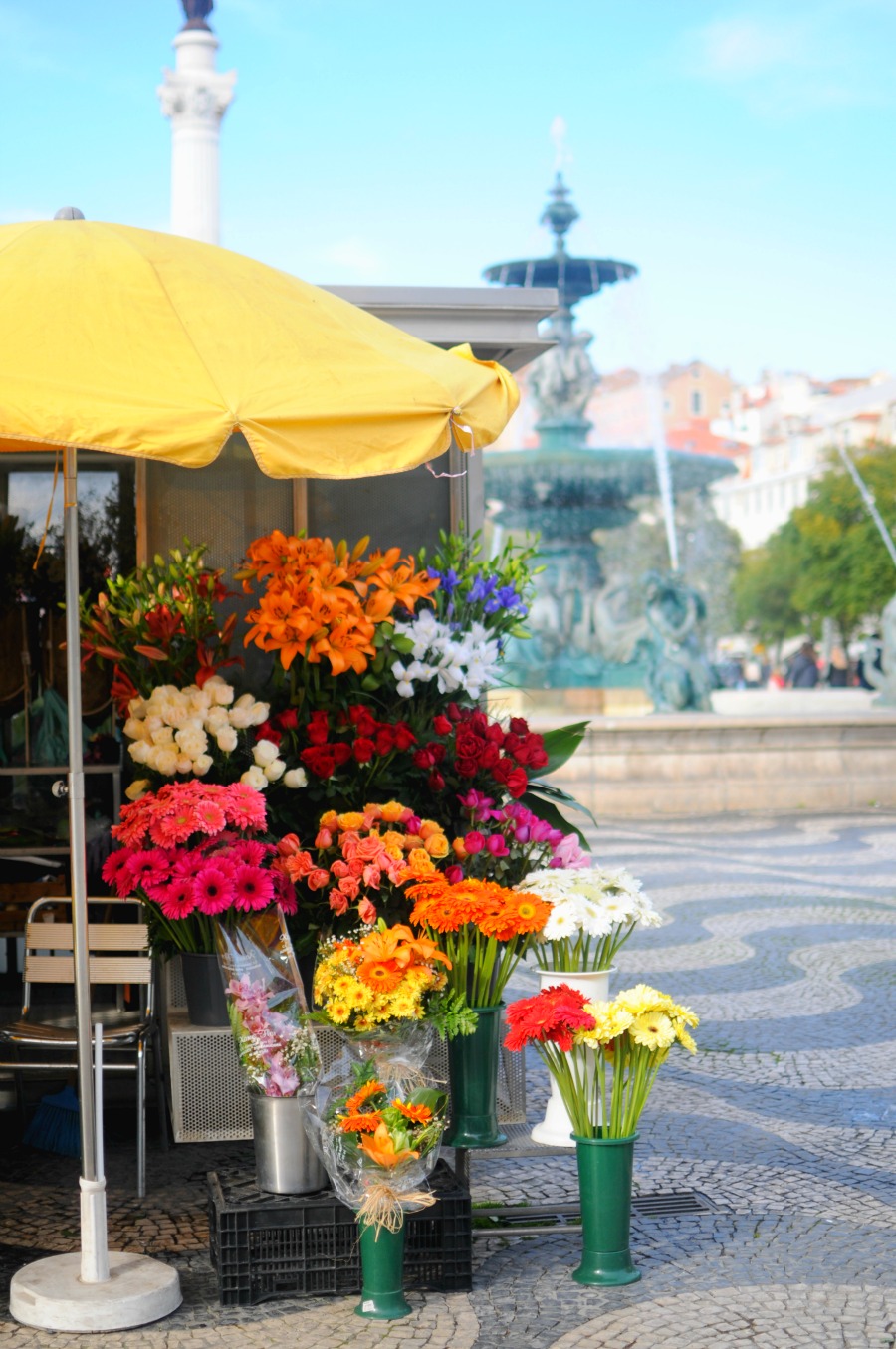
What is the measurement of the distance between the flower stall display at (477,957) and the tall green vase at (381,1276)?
0.60 m

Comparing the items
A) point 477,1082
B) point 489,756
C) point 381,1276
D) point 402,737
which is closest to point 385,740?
point 402,737

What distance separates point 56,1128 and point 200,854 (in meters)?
1.66

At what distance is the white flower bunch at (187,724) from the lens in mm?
5020

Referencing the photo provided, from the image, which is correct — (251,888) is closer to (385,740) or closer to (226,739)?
(226,739)

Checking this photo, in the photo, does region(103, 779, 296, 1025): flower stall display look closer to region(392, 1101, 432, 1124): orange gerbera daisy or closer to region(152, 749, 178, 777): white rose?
region(152, 749, 178, 777): white rose

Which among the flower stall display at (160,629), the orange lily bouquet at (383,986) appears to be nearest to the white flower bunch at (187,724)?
the flower stall display at (160,629)

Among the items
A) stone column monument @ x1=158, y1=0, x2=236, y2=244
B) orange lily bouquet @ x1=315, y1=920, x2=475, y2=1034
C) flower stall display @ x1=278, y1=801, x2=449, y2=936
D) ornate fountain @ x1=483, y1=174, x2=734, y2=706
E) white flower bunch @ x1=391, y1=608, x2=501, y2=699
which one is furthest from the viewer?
stone column monument @ x1=158, y1=0, x2=236, y2=244

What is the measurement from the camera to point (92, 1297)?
13.1ft

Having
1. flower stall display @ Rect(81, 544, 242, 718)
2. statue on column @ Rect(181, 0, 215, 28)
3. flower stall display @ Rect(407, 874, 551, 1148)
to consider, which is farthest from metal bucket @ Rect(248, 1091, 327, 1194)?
statue on column @ Rect(181, 0, 215, 28)

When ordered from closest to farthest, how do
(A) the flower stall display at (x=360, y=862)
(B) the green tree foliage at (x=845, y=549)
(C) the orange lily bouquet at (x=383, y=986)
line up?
1. (C) the orange lily bouquet at (x=383, y=986)
2. (A) the flower stall display at (x=360, y=862)
3. (B) the green tree foliage at (x=845, y=549)

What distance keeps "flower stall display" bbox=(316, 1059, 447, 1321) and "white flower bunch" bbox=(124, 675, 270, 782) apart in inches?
51.2

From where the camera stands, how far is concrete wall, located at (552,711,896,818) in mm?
16000

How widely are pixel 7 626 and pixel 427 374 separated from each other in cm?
309

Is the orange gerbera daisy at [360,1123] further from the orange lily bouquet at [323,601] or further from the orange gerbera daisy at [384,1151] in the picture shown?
the orange lily bouquet at [323,601]
